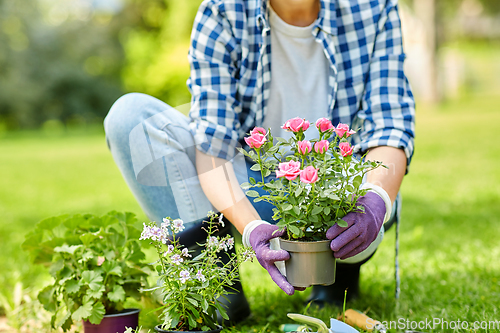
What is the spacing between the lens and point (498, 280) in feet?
6.26

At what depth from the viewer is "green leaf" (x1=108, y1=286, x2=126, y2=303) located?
4.55ft

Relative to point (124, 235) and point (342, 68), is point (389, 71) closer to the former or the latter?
point (342, 68)

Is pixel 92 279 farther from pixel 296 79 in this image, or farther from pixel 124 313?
pixel 296 79

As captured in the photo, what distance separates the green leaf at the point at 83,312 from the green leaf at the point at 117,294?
0.21 ft

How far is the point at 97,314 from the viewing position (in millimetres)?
1353

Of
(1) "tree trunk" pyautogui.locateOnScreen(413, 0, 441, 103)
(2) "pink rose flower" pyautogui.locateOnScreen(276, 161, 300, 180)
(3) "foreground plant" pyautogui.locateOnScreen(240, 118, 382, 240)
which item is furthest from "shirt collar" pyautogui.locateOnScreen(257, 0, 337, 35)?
(1) "tree trunk" pyautogui.locateOnScreen(413, 0, 441, 103)

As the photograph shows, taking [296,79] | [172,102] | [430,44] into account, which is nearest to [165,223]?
[296,79]

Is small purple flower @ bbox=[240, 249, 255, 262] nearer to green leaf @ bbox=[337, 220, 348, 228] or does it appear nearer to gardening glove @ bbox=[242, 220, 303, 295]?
gardening glove @ bbox=[242, 220, 303, 295]

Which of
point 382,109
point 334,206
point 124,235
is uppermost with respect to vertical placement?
point 382,109

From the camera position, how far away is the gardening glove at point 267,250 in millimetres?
1131

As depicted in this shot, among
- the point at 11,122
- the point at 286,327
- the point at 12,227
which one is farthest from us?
the point at 11,122

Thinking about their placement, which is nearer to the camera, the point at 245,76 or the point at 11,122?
the point at 245,76

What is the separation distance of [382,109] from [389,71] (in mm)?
127

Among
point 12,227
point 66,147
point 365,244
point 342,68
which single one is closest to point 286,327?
point 365,244
